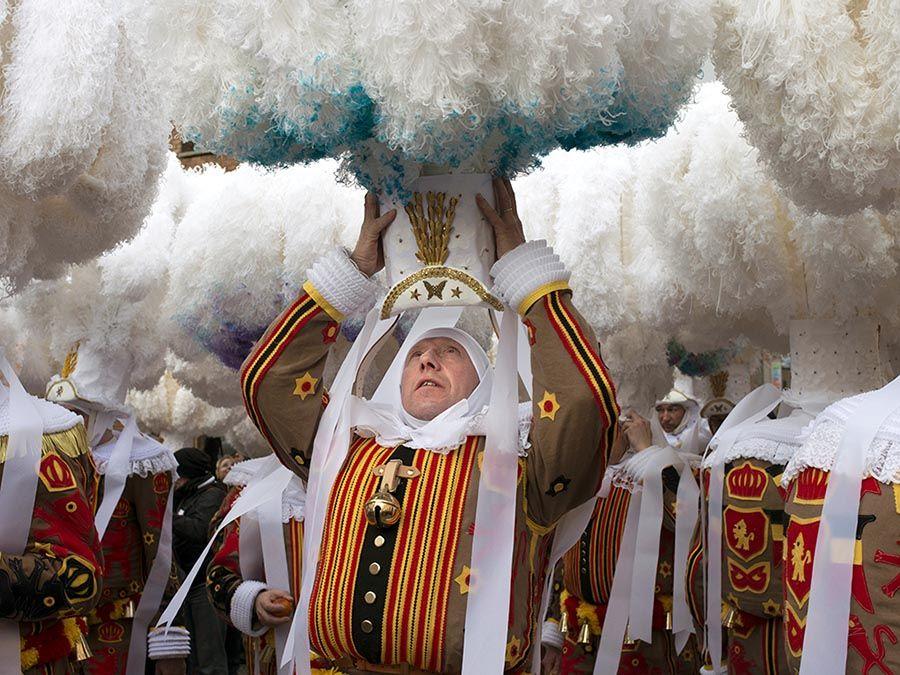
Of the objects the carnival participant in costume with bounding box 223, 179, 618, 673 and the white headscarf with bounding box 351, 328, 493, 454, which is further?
the white headscarf with bounding box 351, 328, 493, 454

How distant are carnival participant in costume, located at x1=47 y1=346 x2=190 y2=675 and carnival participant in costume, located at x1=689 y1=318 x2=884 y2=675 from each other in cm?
242

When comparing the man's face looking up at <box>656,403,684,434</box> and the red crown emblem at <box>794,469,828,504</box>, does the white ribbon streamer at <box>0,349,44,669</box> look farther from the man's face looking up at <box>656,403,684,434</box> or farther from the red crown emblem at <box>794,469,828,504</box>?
the man's face looking up at <box>656,403,684,434</box>

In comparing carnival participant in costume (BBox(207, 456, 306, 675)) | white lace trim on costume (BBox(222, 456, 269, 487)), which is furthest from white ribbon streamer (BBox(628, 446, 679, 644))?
white lace trim on costume (BBox(222, 456, 269, 487))

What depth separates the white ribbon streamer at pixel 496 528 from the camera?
2.91m

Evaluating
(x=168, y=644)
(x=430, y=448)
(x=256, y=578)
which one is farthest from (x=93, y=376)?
(x=430, y=448)

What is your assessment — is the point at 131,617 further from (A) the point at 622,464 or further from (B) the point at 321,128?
(B) the point at 321,128

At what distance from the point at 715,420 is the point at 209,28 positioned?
16.1ft

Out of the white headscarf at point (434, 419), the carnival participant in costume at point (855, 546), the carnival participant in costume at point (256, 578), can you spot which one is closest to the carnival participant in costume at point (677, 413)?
the carnival participant in costume at point (256, 578)

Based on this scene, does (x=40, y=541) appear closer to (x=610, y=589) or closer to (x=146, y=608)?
(x=146, y=608)

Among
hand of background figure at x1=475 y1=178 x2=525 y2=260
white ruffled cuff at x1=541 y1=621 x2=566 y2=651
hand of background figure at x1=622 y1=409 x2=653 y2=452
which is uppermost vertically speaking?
hand of background figure at x1=475 y1=178 x2=525 y2=260

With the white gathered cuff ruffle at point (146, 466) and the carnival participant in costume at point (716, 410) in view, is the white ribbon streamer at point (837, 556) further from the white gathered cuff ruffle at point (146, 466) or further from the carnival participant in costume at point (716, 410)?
the carnival participant in costume at point (716, 410)

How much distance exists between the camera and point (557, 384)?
303cm

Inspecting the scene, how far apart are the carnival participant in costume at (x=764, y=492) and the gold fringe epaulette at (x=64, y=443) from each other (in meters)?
2.22

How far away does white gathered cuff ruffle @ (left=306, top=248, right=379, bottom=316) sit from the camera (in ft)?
10.7
